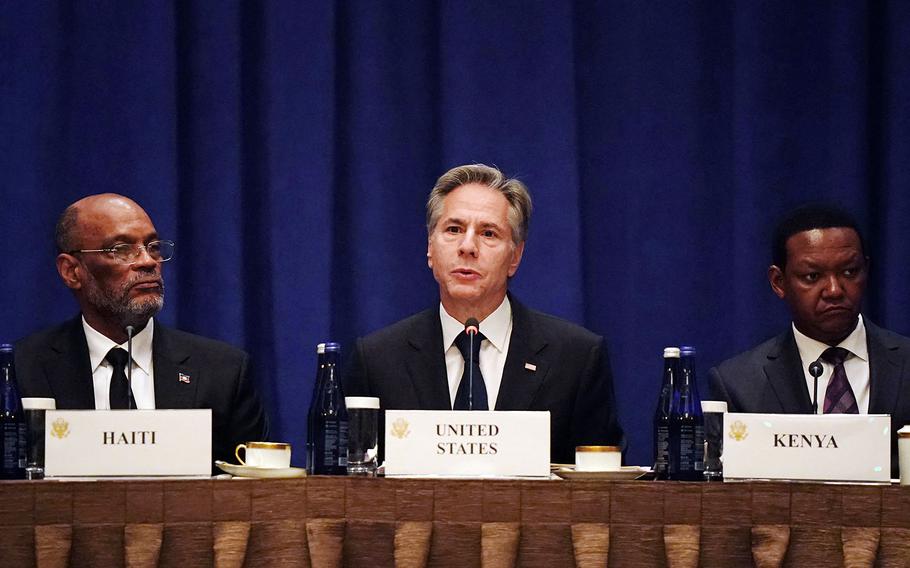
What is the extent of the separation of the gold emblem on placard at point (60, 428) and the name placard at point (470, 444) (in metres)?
0.66

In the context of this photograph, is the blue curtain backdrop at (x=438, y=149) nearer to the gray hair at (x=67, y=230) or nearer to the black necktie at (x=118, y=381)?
the gray hair at (x=67, y=230)

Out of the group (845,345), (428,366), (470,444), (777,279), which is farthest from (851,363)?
(470,444)

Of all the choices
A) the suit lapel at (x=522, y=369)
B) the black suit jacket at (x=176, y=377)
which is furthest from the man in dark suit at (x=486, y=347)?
the black suit jacket at (x=176, y=377)

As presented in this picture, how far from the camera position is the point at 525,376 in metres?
3.48

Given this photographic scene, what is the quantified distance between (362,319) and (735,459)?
1.96 meters

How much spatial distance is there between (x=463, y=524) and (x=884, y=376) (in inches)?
68.8

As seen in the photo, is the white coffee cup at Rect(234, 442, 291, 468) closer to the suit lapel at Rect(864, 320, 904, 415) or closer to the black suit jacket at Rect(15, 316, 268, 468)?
the black suit jacket at Rect(15, 316, 268, 468)

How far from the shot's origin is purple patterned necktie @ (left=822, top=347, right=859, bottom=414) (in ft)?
11.5

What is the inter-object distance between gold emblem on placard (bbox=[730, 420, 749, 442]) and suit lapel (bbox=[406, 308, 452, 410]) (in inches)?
42.8

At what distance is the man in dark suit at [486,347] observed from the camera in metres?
3.46

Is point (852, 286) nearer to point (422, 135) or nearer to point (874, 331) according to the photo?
point (874, 331)

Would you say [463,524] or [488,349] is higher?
[488,349]

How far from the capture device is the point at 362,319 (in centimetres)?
423

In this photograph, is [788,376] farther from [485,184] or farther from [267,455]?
[267,455]
